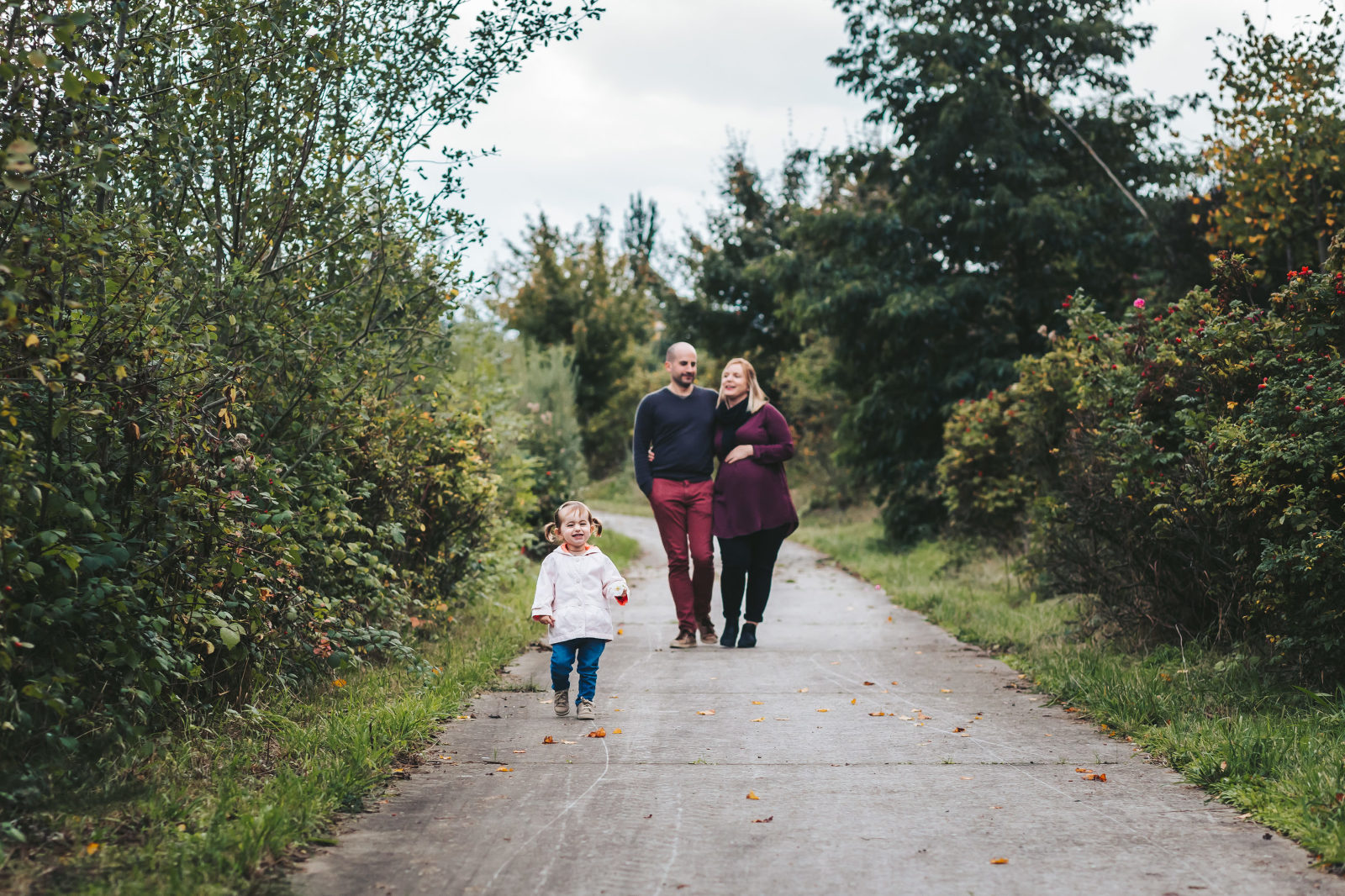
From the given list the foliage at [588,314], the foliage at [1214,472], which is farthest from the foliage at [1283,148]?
the foliage at [588,314]

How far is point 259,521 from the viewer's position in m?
4.99

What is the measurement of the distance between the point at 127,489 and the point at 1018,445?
892 centimetres

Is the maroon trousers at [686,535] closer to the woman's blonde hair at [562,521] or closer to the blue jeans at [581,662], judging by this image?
the woman's blonde hair at [562,521]

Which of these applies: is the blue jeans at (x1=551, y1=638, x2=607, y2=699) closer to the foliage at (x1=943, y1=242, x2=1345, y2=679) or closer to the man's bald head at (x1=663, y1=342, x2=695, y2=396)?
the man's bald head at (x1=663, y1=342, x2=695, y2=396)

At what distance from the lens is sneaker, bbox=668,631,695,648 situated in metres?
8.40

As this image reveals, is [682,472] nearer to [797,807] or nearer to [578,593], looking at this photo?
[578,593]

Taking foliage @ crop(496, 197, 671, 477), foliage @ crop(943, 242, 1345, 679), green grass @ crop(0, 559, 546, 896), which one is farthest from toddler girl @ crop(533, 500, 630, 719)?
foliage @ crop(496, 197, 671, 477)

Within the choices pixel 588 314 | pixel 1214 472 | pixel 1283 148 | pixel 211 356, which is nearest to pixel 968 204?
pixel 1283 148

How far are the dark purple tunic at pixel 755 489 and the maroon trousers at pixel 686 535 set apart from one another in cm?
12

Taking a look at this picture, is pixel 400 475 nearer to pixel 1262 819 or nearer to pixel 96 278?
pixel 96 278

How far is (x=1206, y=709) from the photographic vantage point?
5531mm

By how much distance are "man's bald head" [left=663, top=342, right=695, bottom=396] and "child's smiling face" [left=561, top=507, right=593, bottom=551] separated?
230cm

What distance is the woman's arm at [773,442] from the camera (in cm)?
842

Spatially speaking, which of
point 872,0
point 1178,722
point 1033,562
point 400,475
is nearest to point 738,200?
point 872,0
